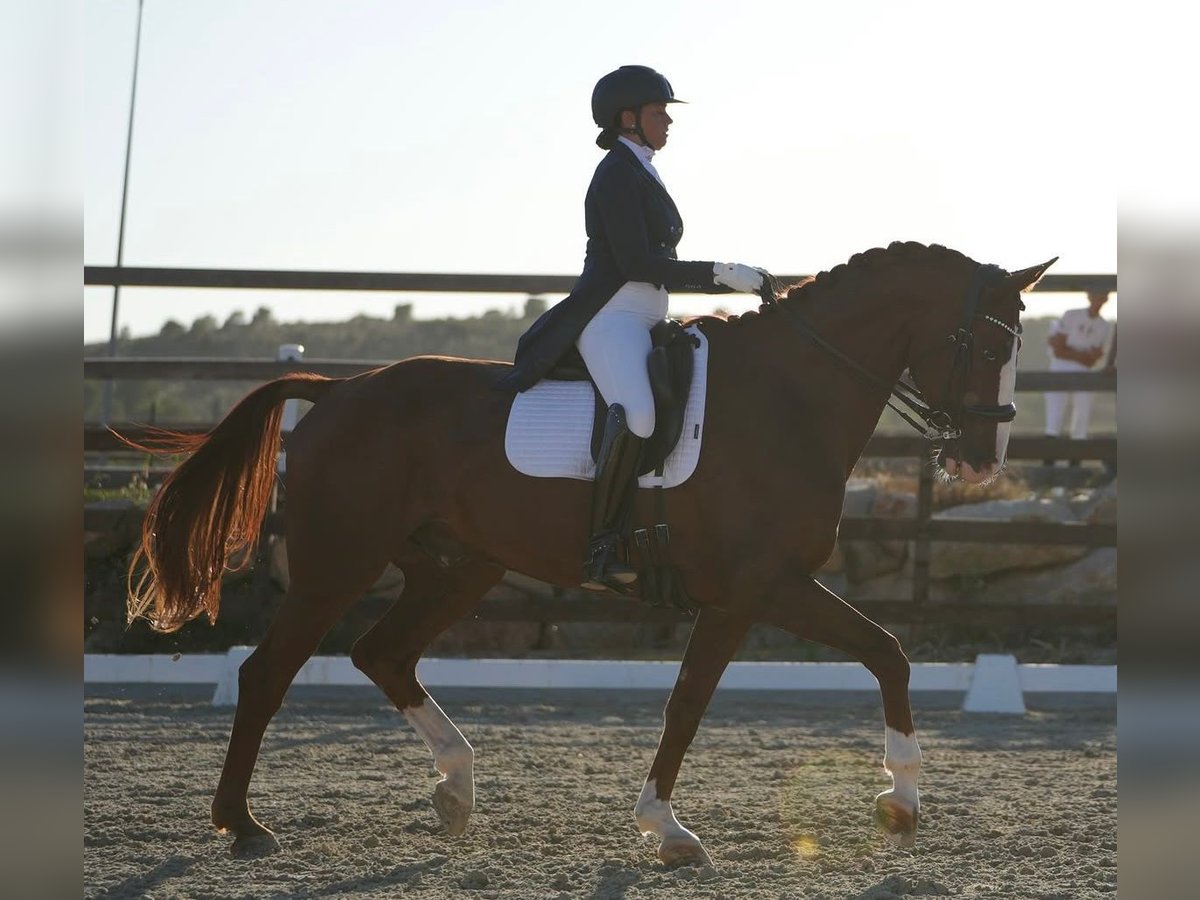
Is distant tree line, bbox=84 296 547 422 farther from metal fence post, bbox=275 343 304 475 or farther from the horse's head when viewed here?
the horse's head

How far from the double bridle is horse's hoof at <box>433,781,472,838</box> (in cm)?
200

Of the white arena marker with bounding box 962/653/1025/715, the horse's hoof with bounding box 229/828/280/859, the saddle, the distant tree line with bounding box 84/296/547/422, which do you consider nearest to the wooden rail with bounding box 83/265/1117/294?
the white arena marker with bounding box 962/653/1025/715

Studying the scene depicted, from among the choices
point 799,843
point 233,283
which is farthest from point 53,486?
point 233,283

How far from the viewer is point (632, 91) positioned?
4.63 meters

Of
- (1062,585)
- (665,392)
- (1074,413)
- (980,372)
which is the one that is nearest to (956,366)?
(980,372)

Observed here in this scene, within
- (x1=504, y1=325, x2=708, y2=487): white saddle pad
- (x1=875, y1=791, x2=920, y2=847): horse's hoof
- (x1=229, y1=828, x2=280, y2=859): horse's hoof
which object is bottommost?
(x1=229, y1=828, x2=280, y2=859): horse's hoof

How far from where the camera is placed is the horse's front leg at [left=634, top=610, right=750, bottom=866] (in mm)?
4285

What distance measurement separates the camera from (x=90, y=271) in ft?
29.1

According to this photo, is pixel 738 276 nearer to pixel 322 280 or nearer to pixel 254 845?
pixel 254 845

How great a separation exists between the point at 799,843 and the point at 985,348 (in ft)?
5.75

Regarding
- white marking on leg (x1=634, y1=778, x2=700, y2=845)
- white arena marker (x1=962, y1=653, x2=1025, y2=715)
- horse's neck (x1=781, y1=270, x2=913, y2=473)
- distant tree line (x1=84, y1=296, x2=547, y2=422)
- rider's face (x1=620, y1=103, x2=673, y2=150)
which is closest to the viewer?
white marking on leg (x1=634, y1=778, x2=700, y2=845)

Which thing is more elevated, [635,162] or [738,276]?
[635,162]

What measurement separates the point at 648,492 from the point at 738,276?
0.78m

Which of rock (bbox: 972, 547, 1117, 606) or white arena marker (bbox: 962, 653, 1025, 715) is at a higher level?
rock (bbox: 972, 547, 1117, 606)
